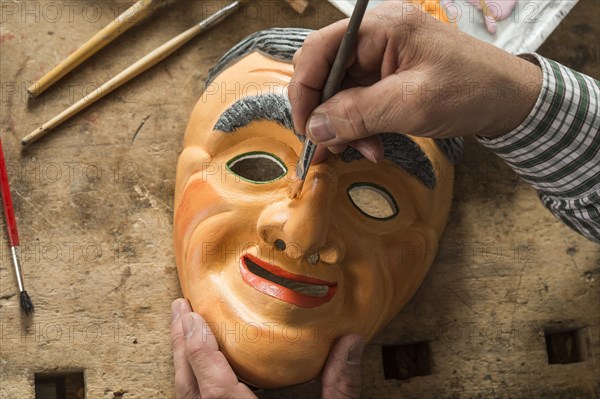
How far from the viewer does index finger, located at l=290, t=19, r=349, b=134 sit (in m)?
1.59

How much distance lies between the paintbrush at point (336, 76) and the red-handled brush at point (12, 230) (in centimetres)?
95

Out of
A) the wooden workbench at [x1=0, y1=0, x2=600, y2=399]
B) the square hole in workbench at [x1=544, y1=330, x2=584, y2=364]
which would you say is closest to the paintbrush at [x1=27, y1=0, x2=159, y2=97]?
the wooden workbench at [x1=0, y1=0, x2=600, y2=399]

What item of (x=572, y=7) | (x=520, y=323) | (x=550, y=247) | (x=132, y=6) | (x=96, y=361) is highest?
(x=572, y=7)

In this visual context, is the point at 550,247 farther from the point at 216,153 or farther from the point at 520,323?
the point at 216,153

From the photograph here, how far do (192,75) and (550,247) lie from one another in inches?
50.9

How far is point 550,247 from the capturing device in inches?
97.7

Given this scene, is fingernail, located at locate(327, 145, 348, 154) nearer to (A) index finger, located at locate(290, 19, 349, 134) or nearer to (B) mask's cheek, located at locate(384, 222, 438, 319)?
(A) index finger, located at locate(290, 19, 349, 134)

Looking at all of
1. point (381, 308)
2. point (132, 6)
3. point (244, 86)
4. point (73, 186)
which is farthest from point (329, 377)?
point (132, 6)

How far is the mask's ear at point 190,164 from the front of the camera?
2.02 metres

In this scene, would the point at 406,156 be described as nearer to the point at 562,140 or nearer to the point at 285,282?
the point at 562,140

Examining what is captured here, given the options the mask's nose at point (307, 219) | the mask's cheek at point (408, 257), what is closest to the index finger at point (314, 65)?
the mask's nose at point (307, 219)

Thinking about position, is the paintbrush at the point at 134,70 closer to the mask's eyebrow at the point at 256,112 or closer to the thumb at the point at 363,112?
the mask's eyebrow at the point at 256,112

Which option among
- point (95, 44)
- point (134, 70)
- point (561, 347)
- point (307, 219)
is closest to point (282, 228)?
point (307, 219)

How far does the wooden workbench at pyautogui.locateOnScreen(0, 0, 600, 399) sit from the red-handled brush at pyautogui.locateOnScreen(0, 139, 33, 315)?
0.03 meters
